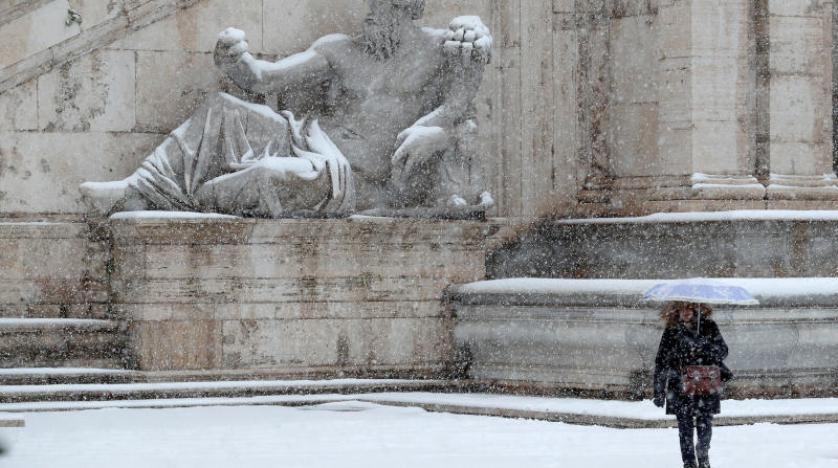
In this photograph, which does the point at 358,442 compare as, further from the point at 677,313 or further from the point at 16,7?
the point at 16,7

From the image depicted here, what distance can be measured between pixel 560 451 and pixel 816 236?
4.69 metres

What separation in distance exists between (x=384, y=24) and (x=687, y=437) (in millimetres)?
6372

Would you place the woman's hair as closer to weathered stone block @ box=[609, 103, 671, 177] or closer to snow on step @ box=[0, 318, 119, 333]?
weathered stone block @ box=[609, 103, 671, 177]

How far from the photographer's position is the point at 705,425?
1276 cm

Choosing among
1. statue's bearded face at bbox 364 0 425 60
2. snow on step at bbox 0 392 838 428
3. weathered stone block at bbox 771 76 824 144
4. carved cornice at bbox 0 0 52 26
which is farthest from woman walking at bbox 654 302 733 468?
carved cornice at bbox 0 0 52 26

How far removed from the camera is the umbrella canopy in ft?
41.5

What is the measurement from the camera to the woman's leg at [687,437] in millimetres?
12633

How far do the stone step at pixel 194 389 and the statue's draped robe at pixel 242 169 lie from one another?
1387 millimetres

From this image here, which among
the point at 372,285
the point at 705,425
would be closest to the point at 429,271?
the point at 372,285

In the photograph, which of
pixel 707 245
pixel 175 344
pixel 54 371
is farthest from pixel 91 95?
pixel 707 245

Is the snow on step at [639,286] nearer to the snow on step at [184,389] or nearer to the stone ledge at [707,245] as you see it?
the stone ledge at [707,245]

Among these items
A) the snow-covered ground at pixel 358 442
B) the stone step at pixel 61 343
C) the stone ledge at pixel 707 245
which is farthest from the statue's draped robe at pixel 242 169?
the stone ledge at pixel 707 245

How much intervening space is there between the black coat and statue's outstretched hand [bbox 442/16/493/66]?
17.4 feet

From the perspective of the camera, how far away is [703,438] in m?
12.7
